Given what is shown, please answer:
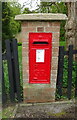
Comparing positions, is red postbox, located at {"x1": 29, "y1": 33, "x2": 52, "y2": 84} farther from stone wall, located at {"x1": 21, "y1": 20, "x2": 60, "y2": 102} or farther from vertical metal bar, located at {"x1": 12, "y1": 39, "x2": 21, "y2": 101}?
vertical metal bar, located at {"x1": 12, "y1": 39, "x2": 21, "y2": 101}

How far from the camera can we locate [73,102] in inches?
142

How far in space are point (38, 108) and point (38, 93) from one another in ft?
1.15

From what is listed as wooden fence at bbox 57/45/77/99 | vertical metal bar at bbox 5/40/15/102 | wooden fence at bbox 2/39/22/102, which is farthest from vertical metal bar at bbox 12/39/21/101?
wooden fence at bbox 57/45/77/99

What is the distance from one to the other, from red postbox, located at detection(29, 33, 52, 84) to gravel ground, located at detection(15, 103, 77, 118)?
0.52m

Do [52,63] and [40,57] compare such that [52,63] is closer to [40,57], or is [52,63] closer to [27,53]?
[40,57]

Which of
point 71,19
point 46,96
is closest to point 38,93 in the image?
point 46,96

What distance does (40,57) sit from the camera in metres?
3.38

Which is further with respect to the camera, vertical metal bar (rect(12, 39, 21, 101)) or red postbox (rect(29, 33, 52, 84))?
vertical metal bar (rect(12, 39, 21, 101))

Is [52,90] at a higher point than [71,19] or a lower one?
lower

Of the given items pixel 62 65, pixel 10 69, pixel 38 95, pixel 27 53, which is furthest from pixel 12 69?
pixel 62 65

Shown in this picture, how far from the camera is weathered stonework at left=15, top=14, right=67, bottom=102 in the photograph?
10.6ft

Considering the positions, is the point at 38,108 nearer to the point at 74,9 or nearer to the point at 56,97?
the point at 56,97

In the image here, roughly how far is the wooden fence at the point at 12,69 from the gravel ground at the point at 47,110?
1.17 feet

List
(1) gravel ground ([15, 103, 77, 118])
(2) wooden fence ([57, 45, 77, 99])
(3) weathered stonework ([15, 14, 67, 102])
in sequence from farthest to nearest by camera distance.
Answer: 1. (2) wooden fence ([57, 45, 77, 99])
2. (3) weathered stonework ([15, 14, 67, 102])
3. (1) gravel ground ([15, 103, 77, 118])
